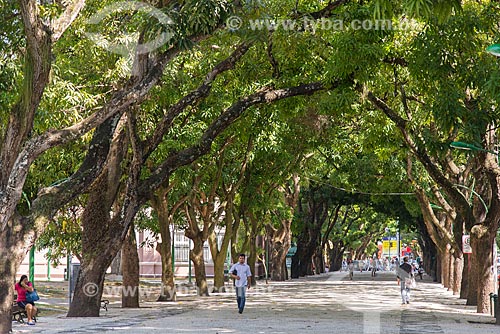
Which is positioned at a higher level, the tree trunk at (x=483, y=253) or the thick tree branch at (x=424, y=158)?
the thick tree branch at (x=424, y=158)

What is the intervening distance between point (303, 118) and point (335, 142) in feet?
14.5

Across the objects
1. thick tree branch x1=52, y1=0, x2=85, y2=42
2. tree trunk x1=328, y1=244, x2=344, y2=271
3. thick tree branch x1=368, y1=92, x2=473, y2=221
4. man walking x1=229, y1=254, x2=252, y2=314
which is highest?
thick tree branch x1=52, y1=0, x2=85, y2=42

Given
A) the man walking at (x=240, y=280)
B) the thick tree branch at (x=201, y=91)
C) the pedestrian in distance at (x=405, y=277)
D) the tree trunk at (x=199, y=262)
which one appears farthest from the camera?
the tree trunk at (x=199, y=262)

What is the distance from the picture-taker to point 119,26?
1923cm

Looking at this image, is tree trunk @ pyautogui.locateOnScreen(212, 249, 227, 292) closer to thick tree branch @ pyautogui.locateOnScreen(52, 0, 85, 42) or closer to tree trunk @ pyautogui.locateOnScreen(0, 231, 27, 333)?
tree trunk @ pyautogui.locateOnScreen(0, 231, 27, 333)

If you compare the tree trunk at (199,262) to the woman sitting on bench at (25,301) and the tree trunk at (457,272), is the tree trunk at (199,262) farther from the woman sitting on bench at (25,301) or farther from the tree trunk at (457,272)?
the woman sitting on bench at (25,301)

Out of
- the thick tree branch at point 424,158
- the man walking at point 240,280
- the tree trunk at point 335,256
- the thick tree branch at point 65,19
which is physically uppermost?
the thick tree branch at point 65,19

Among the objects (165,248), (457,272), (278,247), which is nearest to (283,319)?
(165,248)

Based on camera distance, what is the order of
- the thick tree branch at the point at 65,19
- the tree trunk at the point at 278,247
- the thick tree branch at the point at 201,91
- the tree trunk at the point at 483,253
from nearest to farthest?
the thick tree branch at the point at 65,19 < the thick tree branch at the point at 201,91 < the tree trunk at the point at 483,253 < the tree trunk at the point at 278,247

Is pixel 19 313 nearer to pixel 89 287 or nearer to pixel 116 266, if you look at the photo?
pixel 89 287

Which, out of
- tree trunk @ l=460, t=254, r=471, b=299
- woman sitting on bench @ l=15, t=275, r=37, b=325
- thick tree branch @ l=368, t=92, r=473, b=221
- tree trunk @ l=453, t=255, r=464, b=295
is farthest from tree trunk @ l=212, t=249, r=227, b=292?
woman sitting on bench @ l=15, t=275, r=37, b=325

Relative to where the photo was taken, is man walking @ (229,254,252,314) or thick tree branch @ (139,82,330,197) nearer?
thick tree branch @ (139,82,330,197)

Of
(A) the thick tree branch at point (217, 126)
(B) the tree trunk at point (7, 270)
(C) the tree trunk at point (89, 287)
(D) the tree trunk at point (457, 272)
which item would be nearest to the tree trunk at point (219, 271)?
(D) the tree trunk at point (457, 272)

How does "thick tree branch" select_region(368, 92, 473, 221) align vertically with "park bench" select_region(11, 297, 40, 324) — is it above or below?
above
